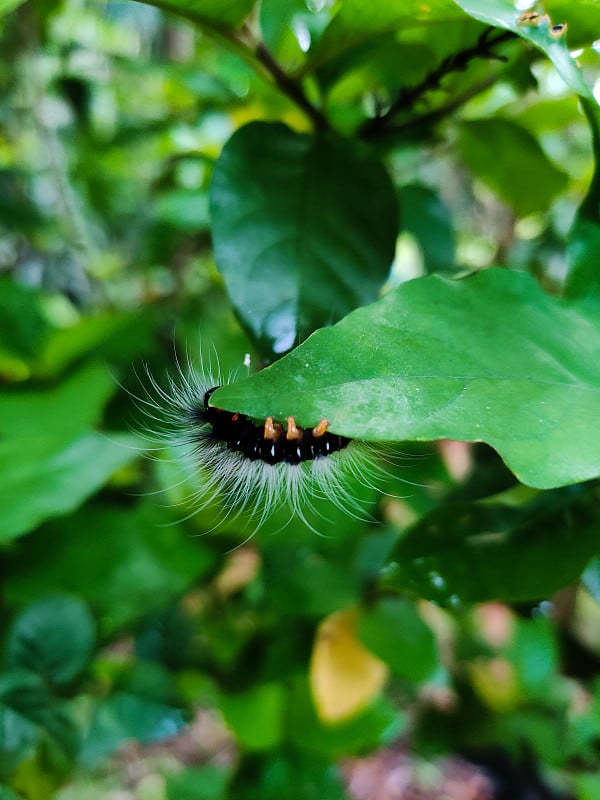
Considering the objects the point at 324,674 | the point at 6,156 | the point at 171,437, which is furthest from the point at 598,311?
the point at 6,156

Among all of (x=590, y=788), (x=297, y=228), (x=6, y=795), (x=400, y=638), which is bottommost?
(x=400, y=638)

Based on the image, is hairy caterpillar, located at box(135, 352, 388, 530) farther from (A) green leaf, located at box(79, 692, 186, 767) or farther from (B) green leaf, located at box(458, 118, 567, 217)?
(B) green leaf, located at box(458, 118, 567, 217)

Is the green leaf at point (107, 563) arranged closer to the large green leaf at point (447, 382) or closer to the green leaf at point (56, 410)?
the green leaf at point (56, 410)

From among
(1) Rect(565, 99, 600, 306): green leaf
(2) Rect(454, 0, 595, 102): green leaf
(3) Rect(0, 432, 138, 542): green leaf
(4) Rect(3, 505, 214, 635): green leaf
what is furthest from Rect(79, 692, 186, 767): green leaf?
(2) Rect(454, 0, 595, 102): green leaf

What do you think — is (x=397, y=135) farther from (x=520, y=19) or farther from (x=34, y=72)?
(x=34, y=72)

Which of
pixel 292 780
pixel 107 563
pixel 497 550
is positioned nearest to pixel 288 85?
pixel 497 550

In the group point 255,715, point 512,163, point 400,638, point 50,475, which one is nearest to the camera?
point 50,475

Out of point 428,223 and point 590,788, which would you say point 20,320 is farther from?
point 590,788
